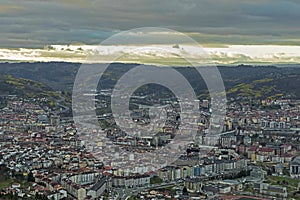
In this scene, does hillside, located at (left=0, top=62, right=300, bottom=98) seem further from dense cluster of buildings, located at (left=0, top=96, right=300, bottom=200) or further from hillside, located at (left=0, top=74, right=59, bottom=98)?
dense cluster of buildings, located at (left=0, top=96, right=300, bottom=200)

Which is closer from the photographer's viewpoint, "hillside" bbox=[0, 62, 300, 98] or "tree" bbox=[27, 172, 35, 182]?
"tree" bbox=[27, 172, 35, 182]

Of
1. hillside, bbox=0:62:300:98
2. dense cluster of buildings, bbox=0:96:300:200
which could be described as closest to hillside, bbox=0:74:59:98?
hillside, bbox=0:62:300:98

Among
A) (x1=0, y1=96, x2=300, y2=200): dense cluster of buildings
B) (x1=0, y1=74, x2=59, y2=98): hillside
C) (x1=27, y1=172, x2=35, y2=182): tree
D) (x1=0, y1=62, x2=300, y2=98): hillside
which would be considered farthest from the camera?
(x1=0, y1=62, x2=300, y2=98): hillside

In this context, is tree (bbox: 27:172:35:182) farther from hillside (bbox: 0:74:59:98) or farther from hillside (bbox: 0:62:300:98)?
hillside (bbox: 0:62:300:98)

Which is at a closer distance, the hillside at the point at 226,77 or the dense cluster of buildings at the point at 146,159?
the dense cluster of buildings at the point at 146,159

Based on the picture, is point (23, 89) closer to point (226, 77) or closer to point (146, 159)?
point (226, 77)

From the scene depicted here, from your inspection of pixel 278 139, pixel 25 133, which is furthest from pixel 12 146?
pixel 278 139

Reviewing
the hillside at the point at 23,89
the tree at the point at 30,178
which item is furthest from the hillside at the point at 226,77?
the tree at the point at 30,178

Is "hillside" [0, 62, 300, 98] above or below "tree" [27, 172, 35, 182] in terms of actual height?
above

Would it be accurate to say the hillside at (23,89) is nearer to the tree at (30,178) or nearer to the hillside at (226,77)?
the hillside at (226,77)

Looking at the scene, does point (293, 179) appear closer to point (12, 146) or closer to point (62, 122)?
point (12, 146)

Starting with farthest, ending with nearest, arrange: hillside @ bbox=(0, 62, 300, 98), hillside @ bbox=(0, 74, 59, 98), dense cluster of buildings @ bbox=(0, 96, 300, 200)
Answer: hillside @ bbox=(0, 62, 300, 98) → hillside @ bbox=(0, 74, 59, 98) → dense cluster of buildings @ bbox=(0, 96, 300, 200)
